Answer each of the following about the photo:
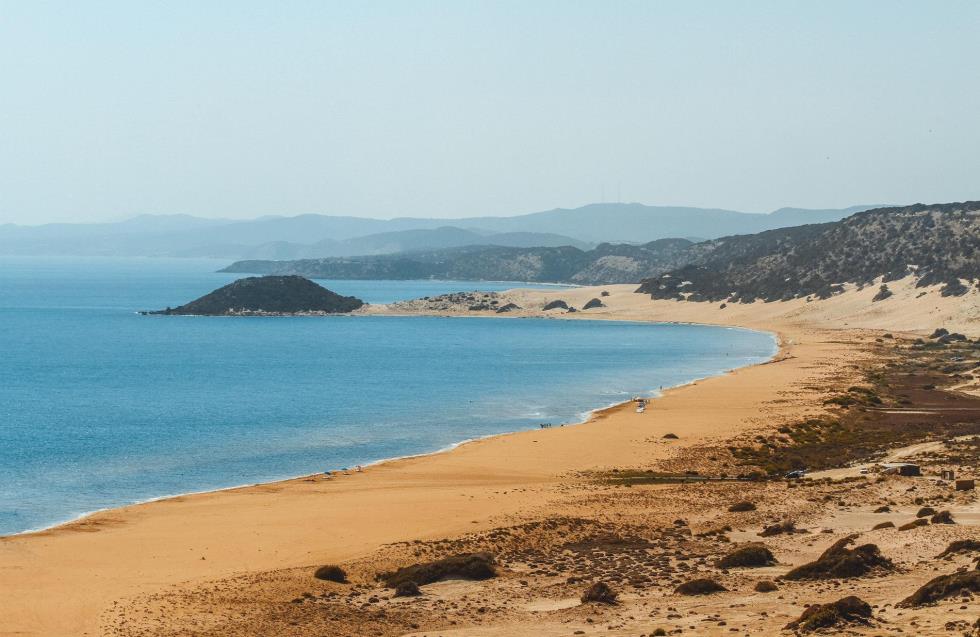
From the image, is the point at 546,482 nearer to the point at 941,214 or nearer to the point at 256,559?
the point at 256,559

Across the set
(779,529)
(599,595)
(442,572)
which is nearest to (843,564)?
(779,529)

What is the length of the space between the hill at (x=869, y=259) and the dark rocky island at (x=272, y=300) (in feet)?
206

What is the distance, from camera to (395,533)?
34562 mm

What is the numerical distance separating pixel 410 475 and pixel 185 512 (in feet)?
34.2

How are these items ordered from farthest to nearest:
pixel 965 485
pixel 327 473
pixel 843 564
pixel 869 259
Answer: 1. pixel 869 259
2. pixel 327 473
3. pixel 965 485
4. pixel 843 564

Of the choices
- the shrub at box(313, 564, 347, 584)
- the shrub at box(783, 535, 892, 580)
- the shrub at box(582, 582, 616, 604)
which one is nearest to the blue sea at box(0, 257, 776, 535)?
the shrub at box(313, 564, 347, 584)

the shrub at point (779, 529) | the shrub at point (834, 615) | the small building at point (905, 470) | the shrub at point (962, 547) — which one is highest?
the shrub at point (834, 615)

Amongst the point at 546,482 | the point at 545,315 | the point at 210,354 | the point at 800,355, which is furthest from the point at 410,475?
the point at 545,315

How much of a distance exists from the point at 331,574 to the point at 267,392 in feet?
170

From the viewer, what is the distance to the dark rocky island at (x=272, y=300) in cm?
18525

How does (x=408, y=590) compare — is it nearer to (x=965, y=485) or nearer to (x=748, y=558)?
(x=748, y=558)

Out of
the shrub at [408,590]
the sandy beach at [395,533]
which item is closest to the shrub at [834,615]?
the sandy beach at [395,533]

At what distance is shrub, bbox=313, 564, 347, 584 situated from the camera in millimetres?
28953

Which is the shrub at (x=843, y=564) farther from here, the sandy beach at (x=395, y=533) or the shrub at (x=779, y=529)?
the shrub at (x=779, y=529)
